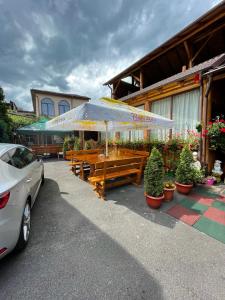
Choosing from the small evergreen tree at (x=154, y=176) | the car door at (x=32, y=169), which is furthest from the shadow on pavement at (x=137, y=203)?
the car door at (x=32, y=169)

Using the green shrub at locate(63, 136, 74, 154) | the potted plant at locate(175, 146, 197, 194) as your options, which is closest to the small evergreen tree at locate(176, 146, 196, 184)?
the potted plant at locate(175, 146, 197, 194)

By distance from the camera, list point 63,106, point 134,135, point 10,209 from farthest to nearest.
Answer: point 63,106, point 134,135, point 10,209

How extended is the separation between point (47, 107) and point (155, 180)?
19.0 metres

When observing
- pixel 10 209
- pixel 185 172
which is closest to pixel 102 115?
pixel 10 209

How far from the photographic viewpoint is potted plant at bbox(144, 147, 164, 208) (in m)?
3.05

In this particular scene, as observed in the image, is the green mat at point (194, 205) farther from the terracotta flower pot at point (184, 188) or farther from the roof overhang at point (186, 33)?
the roof overhang at point (186, 33)

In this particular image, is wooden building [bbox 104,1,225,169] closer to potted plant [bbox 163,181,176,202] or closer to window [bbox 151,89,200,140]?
window [bbox 151,89,200,140]

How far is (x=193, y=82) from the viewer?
5.36 meters

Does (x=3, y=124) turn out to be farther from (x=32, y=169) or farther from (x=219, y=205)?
(x=219, y=205)

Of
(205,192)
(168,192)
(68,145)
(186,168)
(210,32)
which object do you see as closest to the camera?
(168,192)

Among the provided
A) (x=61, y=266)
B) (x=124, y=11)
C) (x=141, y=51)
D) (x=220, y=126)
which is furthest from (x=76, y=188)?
(x=141, y=51)

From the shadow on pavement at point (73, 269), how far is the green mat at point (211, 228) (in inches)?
57.3

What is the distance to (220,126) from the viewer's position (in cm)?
429

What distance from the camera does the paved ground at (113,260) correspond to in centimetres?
154
